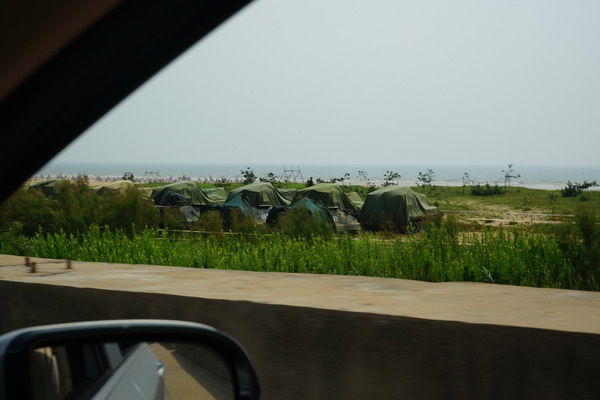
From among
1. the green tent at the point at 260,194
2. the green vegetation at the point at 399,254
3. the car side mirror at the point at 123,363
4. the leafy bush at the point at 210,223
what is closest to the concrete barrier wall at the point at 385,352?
the car side mirror at the point at 123,363

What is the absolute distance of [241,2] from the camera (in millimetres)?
2967

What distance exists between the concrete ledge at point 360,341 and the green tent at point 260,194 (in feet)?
69.2

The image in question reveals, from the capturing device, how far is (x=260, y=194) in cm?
2873

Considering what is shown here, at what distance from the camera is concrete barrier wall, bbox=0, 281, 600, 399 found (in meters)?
3.83

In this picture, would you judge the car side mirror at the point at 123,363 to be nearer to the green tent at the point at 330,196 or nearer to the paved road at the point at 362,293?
the paved road at the point at 362,293

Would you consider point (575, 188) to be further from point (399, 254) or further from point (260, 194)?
point (260, 194)

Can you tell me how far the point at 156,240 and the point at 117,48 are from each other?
8.32m

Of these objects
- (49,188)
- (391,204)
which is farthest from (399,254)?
(391,204)

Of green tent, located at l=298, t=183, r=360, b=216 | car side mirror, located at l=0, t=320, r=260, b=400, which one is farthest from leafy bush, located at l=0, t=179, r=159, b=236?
green tent, located at l=298, t=183, r=360, b=216

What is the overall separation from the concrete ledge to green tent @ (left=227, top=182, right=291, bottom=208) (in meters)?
21.1

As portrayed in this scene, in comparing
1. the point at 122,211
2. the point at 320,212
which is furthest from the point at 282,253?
the point at 122,211

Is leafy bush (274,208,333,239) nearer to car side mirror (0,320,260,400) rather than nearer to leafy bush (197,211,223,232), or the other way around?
leafy bush (197,211,223,232)

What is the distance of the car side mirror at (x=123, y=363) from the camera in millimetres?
1574

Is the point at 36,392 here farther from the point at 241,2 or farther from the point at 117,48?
the point at 241,2
